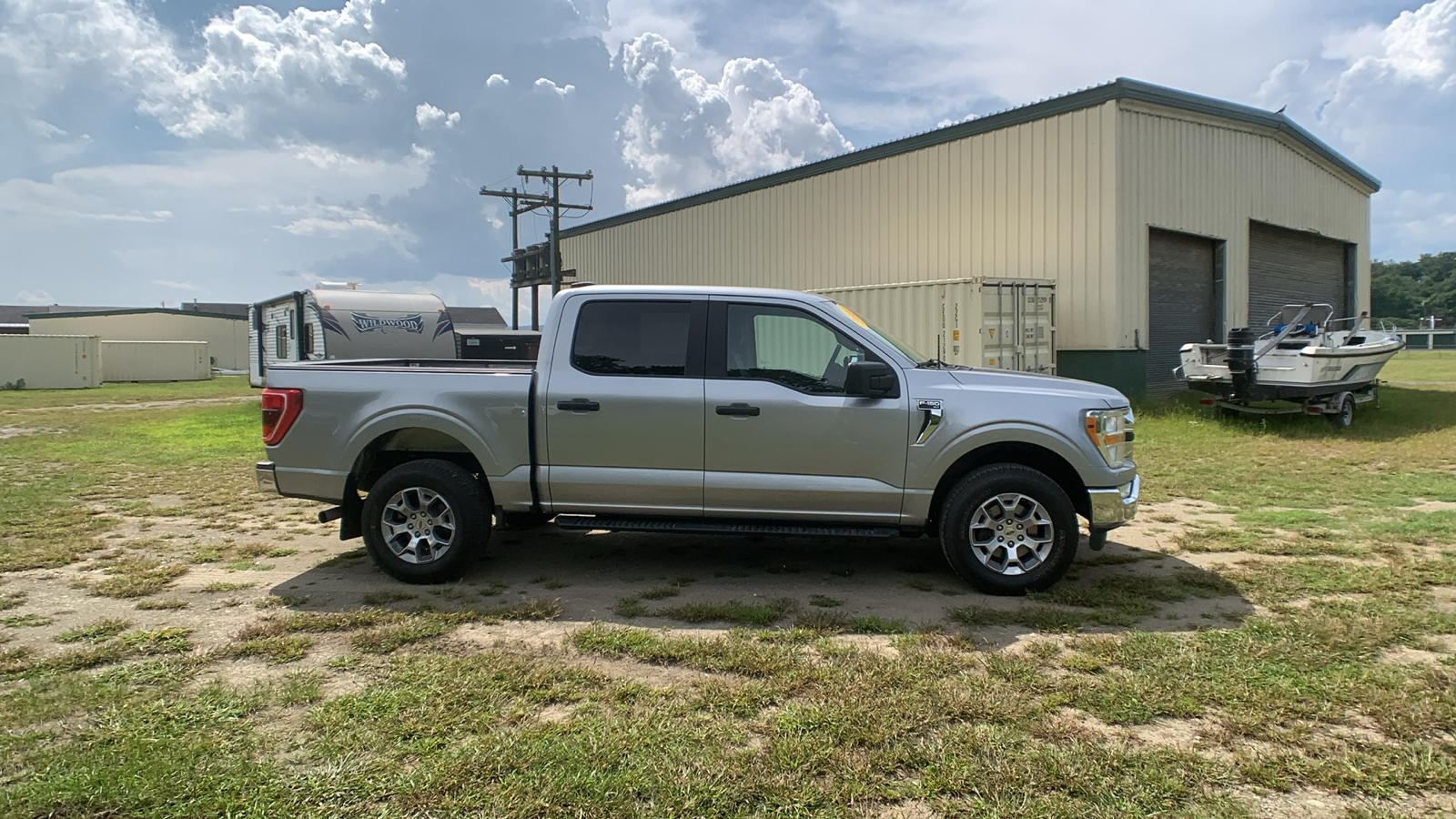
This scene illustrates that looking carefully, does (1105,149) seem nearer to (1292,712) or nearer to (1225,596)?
(1225,596)

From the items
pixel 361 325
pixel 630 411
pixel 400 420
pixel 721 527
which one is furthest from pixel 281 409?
pixel 361 325

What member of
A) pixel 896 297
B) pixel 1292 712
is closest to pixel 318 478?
pixel 1292 712

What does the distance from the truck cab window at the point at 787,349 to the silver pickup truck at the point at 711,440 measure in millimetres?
12

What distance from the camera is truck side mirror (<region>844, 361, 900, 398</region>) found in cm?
515

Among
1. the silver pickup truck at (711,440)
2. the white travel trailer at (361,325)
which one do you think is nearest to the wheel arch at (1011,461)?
the silver pickup truck at (711,440)

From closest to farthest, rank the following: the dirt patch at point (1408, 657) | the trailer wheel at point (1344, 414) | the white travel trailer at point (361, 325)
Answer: the dirt patch at point (1408, 657) → the trailer wheel at point (1344, 414) → the white travel trailer at point (361, 325)

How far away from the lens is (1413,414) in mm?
14938

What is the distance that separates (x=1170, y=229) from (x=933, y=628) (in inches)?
594

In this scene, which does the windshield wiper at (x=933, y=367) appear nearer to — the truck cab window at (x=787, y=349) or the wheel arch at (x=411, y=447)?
the truck cab window at (x=787, y=349)

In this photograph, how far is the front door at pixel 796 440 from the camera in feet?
17.3

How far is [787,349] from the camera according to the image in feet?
18.1

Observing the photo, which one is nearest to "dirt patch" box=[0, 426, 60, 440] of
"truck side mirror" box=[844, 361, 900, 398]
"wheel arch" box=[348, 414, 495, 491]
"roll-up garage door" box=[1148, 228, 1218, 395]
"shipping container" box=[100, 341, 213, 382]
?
"wheel arch" box=[348, 414, 495, 491]

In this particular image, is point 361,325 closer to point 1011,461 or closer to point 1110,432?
point 1011,461

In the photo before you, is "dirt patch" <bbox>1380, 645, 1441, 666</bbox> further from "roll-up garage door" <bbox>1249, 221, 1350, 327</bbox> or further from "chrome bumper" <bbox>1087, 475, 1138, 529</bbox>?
"roll-up garage door" <bbox>1249, 221, 1350, 327</bbox>
